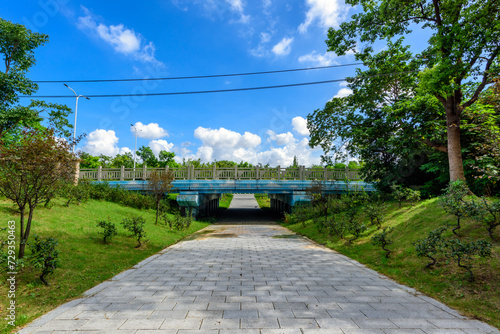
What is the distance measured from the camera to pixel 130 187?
65.7 feet

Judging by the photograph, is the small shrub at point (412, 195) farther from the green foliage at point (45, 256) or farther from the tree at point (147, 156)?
the tree at point (147, 156)

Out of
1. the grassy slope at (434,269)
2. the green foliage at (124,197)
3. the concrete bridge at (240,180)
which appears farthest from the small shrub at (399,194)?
the green foliage at (124,197)

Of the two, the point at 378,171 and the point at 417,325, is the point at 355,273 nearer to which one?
the point at 417,325

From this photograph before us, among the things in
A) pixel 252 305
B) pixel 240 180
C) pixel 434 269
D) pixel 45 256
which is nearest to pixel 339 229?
pixel 434 269

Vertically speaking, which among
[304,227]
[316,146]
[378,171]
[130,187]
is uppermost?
[316,146]

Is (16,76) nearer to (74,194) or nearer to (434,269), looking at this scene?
(74,194)

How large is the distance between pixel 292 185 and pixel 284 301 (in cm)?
1664

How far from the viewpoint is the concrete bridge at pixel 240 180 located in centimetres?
2005

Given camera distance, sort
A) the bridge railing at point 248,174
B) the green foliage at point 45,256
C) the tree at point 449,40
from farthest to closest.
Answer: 1. the bridge railing at point 248,174
2. the tree at point 449,40
3. the green foliage at point 45,256

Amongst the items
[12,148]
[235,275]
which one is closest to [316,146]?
[235,275]

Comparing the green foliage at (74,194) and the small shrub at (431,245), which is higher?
the green foliage at (74,194)

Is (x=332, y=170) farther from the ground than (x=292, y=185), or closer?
farther from the ground

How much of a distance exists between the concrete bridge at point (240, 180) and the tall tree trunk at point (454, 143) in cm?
1038

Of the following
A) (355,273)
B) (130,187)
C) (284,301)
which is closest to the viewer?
(284,301)
